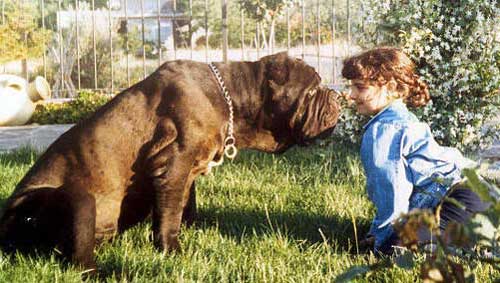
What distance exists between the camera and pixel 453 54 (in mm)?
6035

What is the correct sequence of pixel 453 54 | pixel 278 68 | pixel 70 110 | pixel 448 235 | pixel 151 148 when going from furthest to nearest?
pixel 70 110, pixel 453 54, pixel 278 68, pixel 151 148, pixel 448 235

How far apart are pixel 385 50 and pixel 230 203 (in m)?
1.54

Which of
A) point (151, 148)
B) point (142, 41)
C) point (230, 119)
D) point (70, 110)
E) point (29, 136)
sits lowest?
point (29, 136)

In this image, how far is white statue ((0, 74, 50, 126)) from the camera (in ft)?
31.3

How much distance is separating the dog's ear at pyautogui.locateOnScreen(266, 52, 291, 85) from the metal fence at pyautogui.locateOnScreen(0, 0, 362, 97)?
6361 mm

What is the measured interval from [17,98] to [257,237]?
644 cm

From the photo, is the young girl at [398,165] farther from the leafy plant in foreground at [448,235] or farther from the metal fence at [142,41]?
the metal fence at [142,41]

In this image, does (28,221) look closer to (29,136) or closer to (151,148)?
(151,148)

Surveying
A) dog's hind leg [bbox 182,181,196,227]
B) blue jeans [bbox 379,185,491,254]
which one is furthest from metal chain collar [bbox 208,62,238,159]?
blue jeans [bbox 379,185,491,254]

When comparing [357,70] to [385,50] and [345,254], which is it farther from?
[345,254]

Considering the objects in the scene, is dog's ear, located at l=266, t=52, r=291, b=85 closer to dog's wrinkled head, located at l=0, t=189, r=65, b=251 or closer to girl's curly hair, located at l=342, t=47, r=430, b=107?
girl's curly hair, located at l=342, t=47, r=430, b=107

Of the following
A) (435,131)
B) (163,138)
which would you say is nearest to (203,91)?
(163,138)

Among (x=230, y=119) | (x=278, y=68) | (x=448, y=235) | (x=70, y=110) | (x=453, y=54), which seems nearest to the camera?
(x=448, y=235)

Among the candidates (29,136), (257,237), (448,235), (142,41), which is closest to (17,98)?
(29,136)
